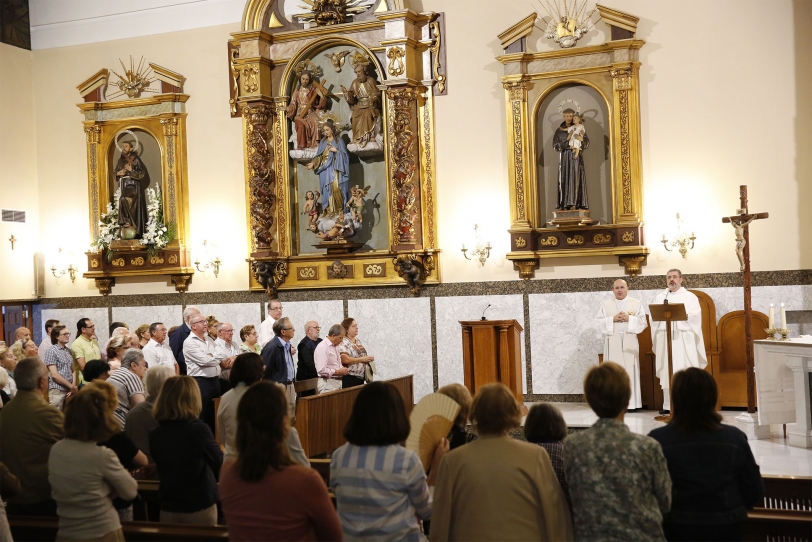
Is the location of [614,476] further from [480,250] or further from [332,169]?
[332,169]

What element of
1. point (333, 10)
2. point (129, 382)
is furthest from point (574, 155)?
point (129, 382)

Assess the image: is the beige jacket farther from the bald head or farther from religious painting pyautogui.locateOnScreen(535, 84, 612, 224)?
religious painting pyautogui.locateOnScreen(535, 84, 612, 224)

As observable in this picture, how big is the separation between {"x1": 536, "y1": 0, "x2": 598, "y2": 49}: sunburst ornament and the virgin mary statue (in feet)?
11.2

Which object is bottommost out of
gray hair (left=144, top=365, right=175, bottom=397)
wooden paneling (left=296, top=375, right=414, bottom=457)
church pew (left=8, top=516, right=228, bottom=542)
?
wooden paneling (left=296, top=375, right=414, bottom=457)

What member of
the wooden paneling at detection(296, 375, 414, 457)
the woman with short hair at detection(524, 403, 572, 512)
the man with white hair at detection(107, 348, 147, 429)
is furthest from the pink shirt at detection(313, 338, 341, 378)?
the woman with short hair at detection(524, 403, 572, 512)

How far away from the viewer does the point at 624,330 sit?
36.7 ft

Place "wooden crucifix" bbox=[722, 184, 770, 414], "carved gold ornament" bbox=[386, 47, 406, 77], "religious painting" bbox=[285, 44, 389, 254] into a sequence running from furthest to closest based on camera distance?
1. "religious painting" bbox=[285, 44, 389, 254]
2. "carved gold ornament" bbox=[386, 47, 406, 77]
3. "wooden crucifix" bbox=[722, 184, 770, 414]

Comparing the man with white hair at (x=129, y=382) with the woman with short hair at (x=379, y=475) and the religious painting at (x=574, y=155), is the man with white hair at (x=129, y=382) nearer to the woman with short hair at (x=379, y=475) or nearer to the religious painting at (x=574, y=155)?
the woman with short hair at (x=379, y=475)

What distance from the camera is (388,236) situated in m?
13.0

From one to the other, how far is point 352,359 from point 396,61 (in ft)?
16.3

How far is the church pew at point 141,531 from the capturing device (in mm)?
4164

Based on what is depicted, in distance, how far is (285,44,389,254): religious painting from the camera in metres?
13.0

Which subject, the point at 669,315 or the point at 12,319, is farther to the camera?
the point at 12,319

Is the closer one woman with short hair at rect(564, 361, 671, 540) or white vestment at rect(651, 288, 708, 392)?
woman with short hair at rect(564, 361, 671, 540)
